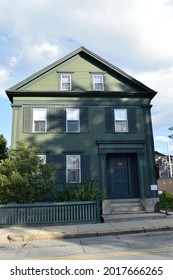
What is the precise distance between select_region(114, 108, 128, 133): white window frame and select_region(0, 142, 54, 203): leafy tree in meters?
5.41

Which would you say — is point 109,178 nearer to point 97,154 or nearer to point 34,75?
point 97,154

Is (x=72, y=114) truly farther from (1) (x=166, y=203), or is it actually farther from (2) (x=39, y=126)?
(1) (x=166, y=203)

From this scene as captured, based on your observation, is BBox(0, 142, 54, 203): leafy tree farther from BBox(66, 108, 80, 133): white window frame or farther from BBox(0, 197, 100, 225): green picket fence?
BBox(66, 108, 80, 133): white window frame

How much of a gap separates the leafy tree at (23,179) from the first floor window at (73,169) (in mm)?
2366

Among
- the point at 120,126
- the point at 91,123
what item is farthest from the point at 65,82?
the point at 120,126

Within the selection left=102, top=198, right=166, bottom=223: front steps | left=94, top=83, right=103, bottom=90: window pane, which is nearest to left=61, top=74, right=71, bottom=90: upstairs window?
left=94, top=83, right=103, bottom=90: window pane

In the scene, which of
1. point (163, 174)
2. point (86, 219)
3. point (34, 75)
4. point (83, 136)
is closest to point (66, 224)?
point (86, 219)

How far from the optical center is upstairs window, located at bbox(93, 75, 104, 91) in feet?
52.0

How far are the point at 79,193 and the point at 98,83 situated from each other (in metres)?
7.64

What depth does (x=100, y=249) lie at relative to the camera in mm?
6469

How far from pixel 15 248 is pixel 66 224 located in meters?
3.74

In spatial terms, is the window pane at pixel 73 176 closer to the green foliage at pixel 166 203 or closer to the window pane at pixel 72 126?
the window pane at pixel 72 126
